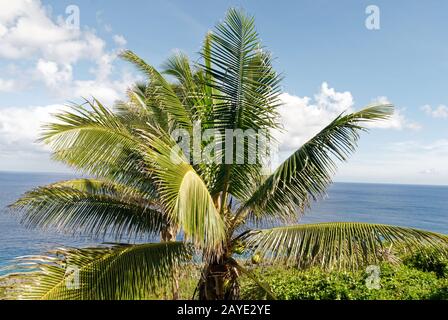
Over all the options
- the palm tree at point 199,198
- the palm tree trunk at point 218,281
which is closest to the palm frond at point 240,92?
the palm tree at point 199,198

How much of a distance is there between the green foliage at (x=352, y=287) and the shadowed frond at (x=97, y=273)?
93.5 inches

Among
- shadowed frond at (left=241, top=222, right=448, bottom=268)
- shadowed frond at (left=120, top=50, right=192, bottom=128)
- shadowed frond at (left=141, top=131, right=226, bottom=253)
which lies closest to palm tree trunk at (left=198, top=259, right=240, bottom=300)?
shadowed frond at (left=241, top=222, right=448, bottom=268)

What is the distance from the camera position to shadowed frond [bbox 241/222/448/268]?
14.7 feet

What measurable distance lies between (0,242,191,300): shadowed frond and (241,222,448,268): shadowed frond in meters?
1.49

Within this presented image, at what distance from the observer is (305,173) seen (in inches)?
219

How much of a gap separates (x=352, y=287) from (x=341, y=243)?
159 inches

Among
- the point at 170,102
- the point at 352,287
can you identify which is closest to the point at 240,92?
the point at 170,102

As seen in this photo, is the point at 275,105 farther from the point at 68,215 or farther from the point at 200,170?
the point at 68,215

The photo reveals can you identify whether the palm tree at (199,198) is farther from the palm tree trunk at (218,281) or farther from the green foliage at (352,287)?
the green foliage at (352,287)

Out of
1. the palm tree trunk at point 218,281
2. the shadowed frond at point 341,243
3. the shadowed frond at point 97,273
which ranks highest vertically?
the shadowed frond at point 341,243

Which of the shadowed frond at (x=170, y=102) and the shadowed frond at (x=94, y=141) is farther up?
the shadowed frond at (x=170, y=102)

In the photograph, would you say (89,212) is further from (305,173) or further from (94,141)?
(305,173)

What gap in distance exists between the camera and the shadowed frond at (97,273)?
Result: 14.3 ft

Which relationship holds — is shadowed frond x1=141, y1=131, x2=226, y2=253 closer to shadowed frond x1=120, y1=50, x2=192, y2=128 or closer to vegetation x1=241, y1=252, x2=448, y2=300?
shadowed frond x1=120, y1=50, x2=192, y2=128
